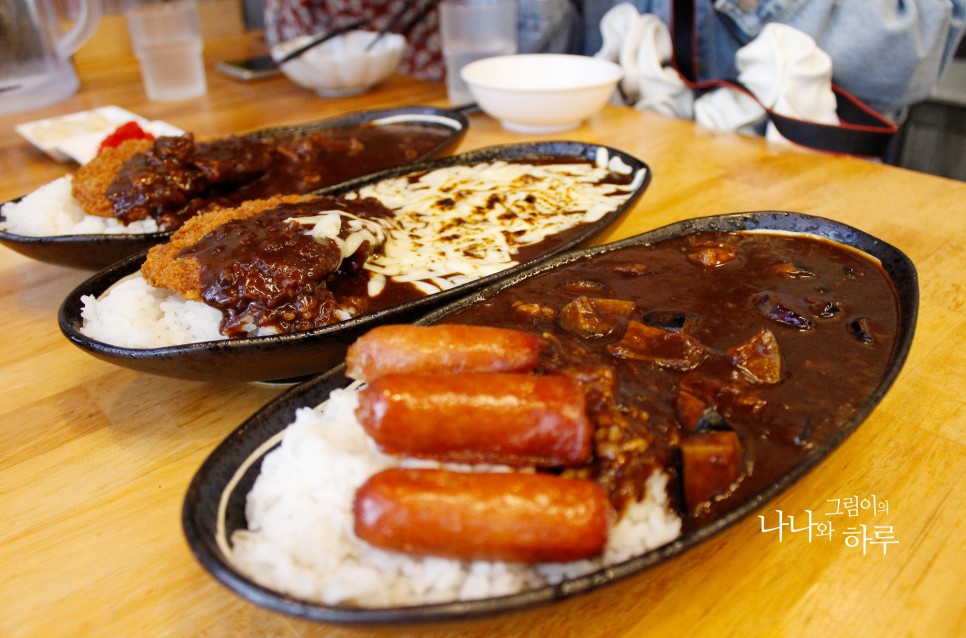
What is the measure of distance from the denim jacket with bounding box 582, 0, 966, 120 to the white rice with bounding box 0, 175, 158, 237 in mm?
2709

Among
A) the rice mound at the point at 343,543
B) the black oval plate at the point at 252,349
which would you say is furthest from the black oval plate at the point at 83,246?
the rice mound at the point at 343,543

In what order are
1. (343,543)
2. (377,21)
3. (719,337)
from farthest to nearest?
(377,21) < (719,337) < (343,543)

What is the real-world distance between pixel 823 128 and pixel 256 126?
270cm

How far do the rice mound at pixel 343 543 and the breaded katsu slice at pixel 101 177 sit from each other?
1480mm

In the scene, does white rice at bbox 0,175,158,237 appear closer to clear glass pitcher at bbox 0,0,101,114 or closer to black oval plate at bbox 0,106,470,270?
black oval plate at bbox 0,106,470,270

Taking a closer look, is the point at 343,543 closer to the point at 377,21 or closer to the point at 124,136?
the point at 124,136

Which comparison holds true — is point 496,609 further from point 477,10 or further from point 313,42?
point 313,42

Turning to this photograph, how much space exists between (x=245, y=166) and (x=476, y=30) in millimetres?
1878

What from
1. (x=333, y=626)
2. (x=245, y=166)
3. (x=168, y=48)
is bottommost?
(x=333, y=626)

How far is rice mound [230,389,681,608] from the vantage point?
3.37 feet

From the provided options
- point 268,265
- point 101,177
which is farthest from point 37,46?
point 268,265

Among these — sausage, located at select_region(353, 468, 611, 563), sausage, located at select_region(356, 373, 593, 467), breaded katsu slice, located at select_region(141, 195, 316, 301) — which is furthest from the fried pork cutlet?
sausage, located at select_region(353, 468, 611, 563)

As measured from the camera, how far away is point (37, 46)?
4098 millimetres

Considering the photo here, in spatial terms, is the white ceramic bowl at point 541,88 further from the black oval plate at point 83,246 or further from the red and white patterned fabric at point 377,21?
the black oval plate at point 83,246
